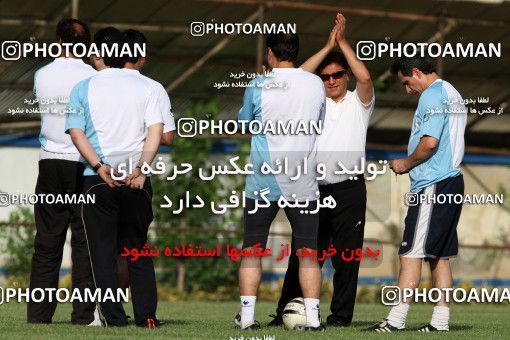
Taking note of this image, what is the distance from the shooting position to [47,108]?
8.85 meters

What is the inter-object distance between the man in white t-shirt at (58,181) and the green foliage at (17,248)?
7162 mm

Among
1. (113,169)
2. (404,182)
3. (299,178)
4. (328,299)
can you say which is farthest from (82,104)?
(404,182)

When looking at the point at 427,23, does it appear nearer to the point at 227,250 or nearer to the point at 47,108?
the point at 227,250

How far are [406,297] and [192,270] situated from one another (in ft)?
24.9

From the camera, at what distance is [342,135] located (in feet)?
29.7

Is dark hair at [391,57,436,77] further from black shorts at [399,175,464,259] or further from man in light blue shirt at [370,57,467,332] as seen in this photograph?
black shorts at [399,175,464,259]

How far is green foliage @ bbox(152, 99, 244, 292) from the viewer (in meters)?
15.9

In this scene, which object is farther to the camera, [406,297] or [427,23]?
[427,23]

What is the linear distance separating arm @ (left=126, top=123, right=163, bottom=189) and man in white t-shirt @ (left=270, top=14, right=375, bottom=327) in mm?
1123

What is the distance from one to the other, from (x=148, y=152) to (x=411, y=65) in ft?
5.64

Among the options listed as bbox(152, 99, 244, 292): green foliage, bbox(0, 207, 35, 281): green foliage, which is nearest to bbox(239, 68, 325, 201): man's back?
bbox(152, 99, 244, 292): green foliage

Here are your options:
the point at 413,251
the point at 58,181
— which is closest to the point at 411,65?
the point at 413,251

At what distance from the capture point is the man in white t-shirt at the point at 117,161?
839 centimetres

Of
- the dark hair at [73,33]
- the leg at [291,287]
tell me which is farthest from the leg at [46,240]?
the leg at [291,287]
